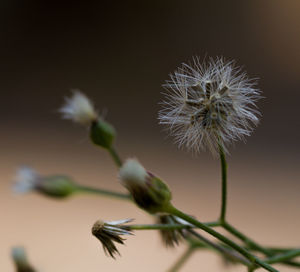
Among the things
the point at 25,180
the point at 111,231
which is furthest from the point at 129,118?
the point at 111,231

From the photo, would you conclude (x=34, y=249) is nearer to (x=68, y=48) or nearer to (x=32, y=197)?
(x=32, y=197)

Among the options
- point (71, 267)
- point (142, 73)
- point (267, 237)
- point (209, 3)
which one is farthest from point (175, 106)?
point (142, 73)

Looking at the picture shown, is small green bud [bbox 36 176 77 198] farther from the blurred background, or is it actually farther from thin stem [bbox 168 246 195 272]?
the blurred background

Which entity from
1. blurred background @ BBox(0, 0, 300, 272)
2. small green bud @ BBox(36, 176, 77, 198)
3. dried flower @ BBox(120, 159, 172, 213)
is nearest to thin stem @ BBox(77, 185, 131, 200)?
small green bud @ BBox(36, 176, 77, 198)

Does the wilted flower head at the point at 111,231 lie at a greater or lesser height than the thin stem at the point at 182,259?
lesser

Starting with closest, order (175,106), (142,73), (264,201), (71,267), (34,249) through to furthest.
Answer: (175,106) < (71,267) < (34,249) < (264,201) < (142,73)

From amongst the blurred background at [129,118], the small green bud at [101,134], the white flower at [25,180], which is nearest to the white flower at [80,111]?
the small green bud at [101,134]

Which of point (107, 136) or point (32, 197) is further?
point (32, 197)

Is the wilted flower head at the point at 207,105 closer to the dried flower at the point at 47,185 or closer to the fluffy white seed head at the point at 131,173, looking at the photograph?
the fluffy white seed head at the point at 131,173
